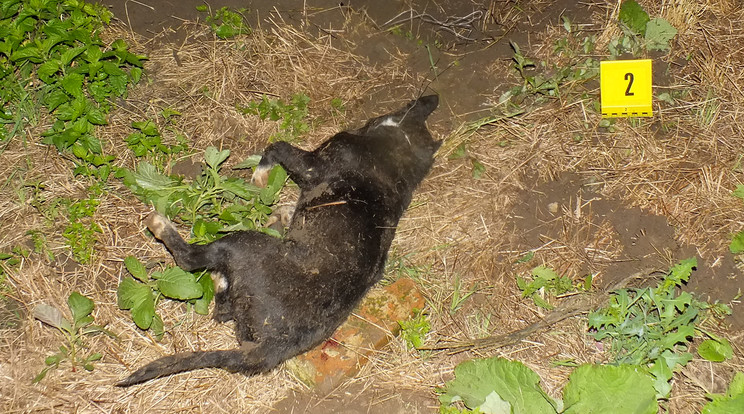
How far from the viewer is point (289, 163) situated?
409cm

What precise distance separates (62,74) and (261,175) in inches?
62.9

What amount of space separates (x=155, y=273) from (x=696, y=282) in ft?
11.7

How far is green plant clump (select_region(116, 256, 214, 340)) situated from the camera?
3.57 meters

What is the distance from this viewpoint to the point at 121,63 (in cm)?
435

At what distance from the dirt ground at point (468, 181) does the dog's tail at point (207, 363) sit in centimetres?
46

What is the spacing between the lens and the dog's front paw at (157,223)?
377 cm

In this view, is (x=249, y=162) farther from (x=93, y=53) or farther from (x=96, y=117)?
(x=93, y=53)

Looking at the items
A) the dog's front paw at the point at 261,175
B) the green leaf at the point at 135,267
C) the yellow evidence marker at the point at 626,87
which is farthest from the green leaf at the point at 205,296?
the yellow evidence marker at the point at 626,87

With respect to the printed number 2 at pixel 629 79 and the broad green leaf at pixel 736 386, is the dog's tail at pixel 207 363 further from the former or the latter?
the printed number 2 at pixel 629 79

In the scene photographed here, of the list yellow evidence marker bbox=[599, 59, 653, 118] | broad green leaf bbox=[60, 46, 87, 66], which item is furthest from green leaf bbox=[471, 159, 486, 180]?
broad green leaf bbox=[60, 46, 87, 66]

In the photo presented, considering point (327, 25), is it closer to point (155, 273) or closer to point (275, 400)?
point (155, 273)

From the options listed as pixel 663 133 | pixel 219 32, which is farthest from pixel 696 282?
pixel 219 32

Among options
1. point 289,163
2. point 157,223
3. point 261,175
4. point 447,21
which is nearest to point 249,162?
point 261,175

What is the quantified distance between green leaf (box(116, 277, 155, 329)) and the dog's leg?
1.03 metres
